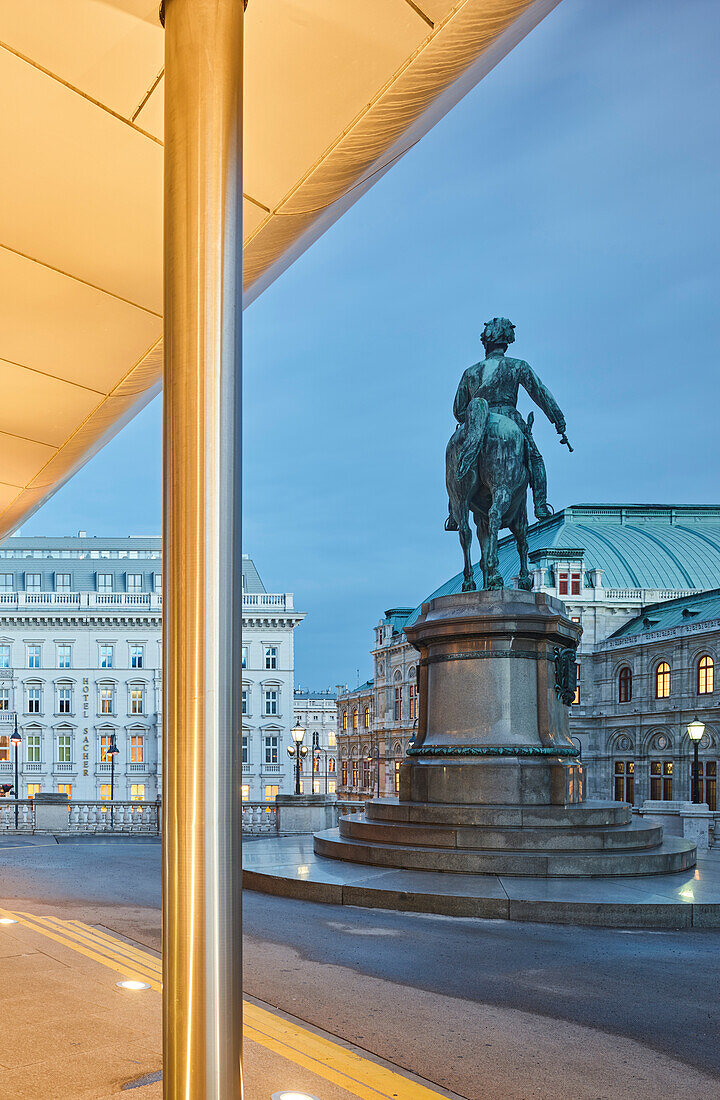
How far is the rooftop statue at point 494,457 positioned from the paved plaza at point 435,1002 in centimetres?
784

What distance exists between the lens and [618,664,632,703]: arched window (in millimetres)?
66625

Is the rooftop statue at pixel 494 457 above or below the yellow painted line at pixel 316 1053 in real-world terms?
above

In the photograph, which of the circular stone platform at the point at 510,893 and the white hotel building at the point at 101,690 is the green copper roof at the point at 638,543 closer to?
the white hotel building at the point at 101,690

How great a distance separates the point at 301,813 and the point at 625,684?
47.0 meters

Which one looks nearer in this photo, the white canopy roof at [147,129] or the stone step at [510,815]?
the white canopy roof at [147,129]

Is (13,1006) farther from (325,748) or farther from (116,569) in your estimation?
(325,748)

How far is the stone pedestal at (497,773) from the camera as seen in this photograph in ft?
42.9

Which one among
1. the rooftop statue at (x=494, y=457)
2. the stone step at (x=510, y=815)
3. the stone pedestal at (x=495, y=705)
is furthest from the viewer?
the rooftop statue at (x=494, y=457)

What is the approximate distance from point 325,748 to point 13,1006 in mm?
123534

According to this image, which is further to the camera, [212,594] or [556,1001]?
[556,1001]

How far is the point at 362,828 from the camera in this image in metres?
14.7

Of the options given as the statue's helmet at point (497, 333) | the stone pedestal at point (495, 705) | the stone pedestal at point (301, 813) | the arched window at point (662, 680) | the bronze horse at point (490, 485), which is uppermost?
the statue's helmet at point (497, 333)

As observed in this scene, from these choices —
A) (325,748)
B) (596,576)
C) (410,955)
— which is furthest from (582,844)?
(325,748)

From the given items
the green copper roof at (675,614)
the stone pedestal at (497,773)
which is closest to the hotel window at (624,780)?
the green copper roof at (675,614)
